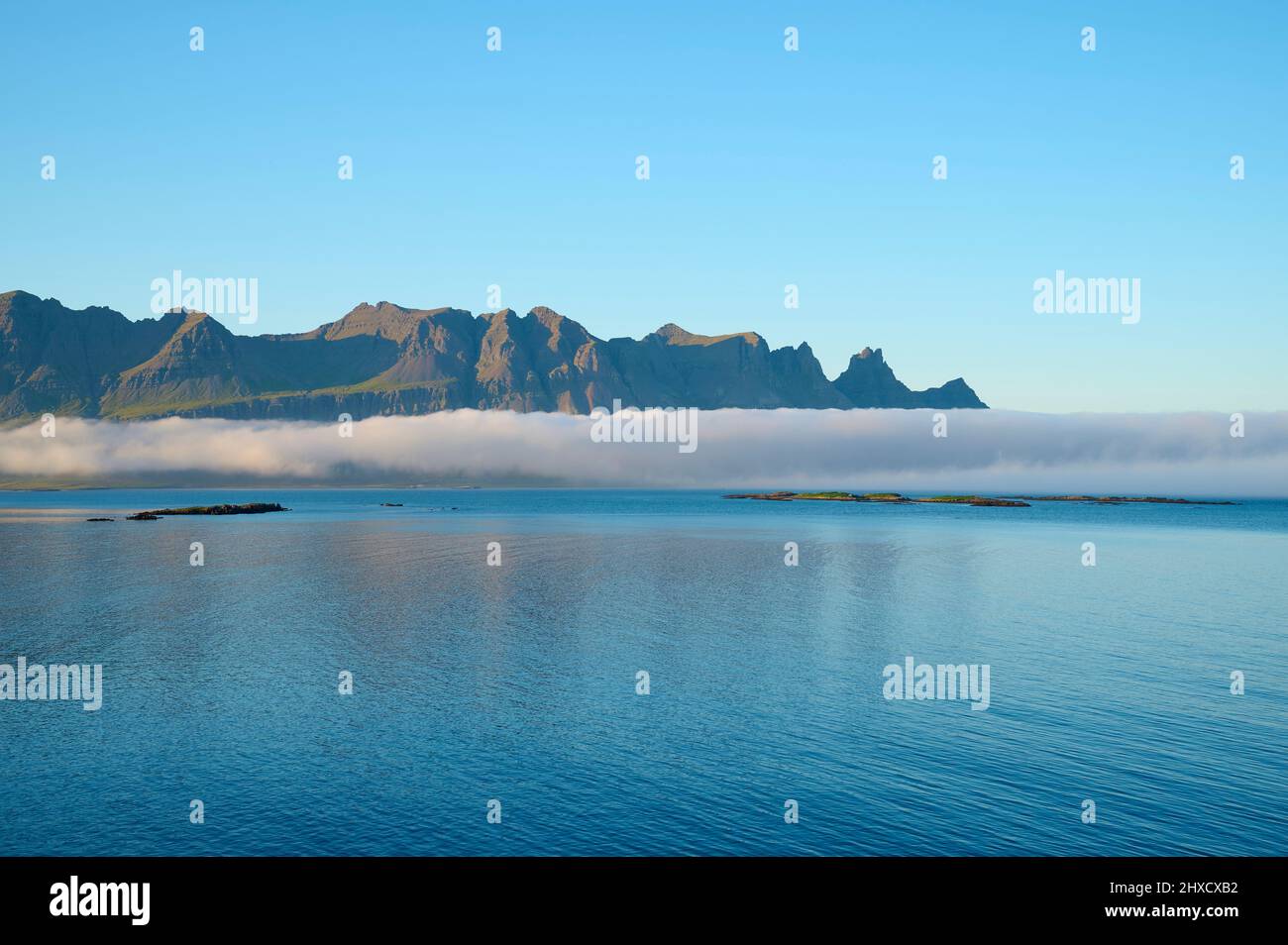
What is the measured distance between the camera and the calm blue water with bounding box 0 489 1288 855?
28750mm

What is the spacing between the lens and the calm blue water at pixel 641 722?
28750mm

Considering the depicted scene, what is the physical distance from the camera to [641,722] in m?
41.6
